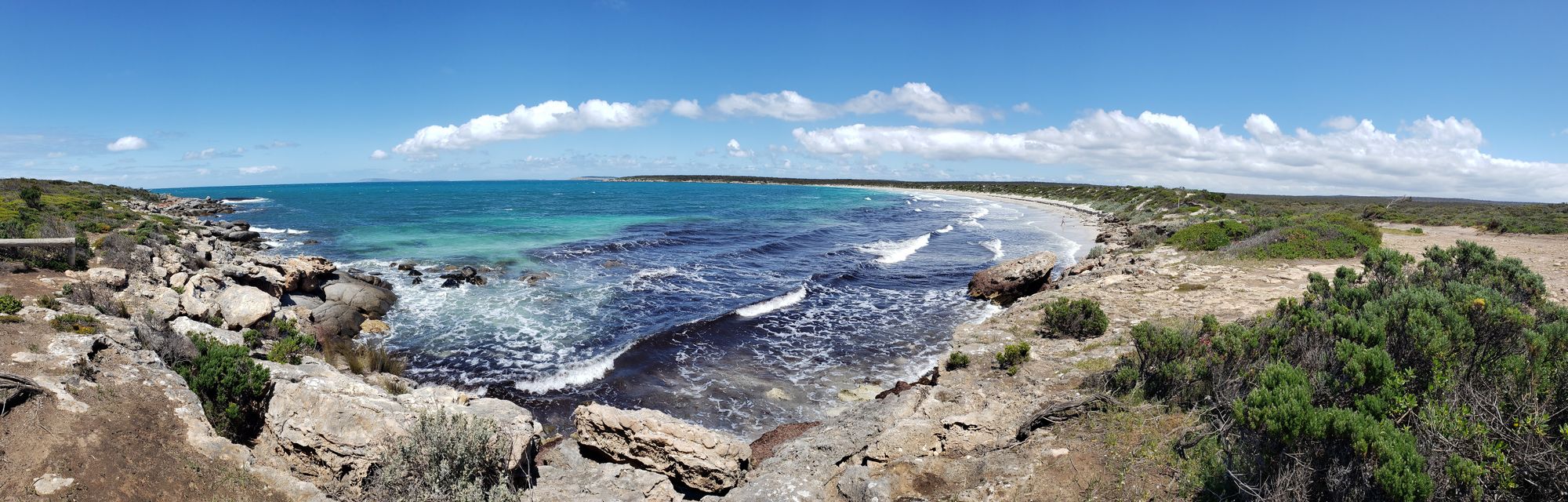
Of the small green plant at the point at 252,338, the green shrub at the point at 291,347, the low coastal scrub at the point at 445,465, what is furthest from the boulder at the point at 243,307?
the low coastal scrub at the point at 445,465

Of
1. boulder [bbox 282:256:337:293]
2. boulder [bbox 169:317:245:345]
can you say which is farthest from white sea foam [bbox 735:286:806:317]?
boulder [bbox 282:256:337:293]

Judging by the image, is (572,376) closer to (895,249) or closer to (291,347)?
→ (291,347)

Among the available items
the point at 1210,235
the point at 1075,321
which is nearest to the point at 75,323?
the point at 1075,321

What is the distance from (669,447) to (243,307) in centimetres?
1233

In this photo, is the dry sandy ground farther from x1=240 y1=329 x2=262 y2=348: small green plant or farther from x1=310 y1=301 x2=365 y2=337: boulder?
x1=310 y1=301 x2=365 y2=337: boulder

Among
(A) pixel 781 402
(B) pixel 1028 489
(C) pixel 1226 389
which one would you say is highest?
(C) pixel 1226 389

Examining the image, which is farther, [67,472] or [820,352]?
[820,352]

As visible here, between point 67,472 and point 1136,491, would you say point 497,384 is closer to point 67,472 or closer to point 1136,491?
point 67,472

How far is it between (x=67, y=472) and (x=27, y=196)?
158ft

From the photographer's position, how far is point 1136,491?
6293mm

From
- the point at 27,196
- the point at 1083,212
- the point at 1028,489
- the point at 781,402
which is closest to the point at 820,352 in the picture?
the point at 781,402

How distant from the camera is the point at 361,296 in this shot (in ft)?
65.0

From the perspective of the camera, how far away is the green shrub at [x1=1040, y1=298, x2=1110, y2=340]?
535 inches

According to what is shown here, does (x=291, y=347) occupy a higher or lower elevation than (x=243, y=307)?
lower
